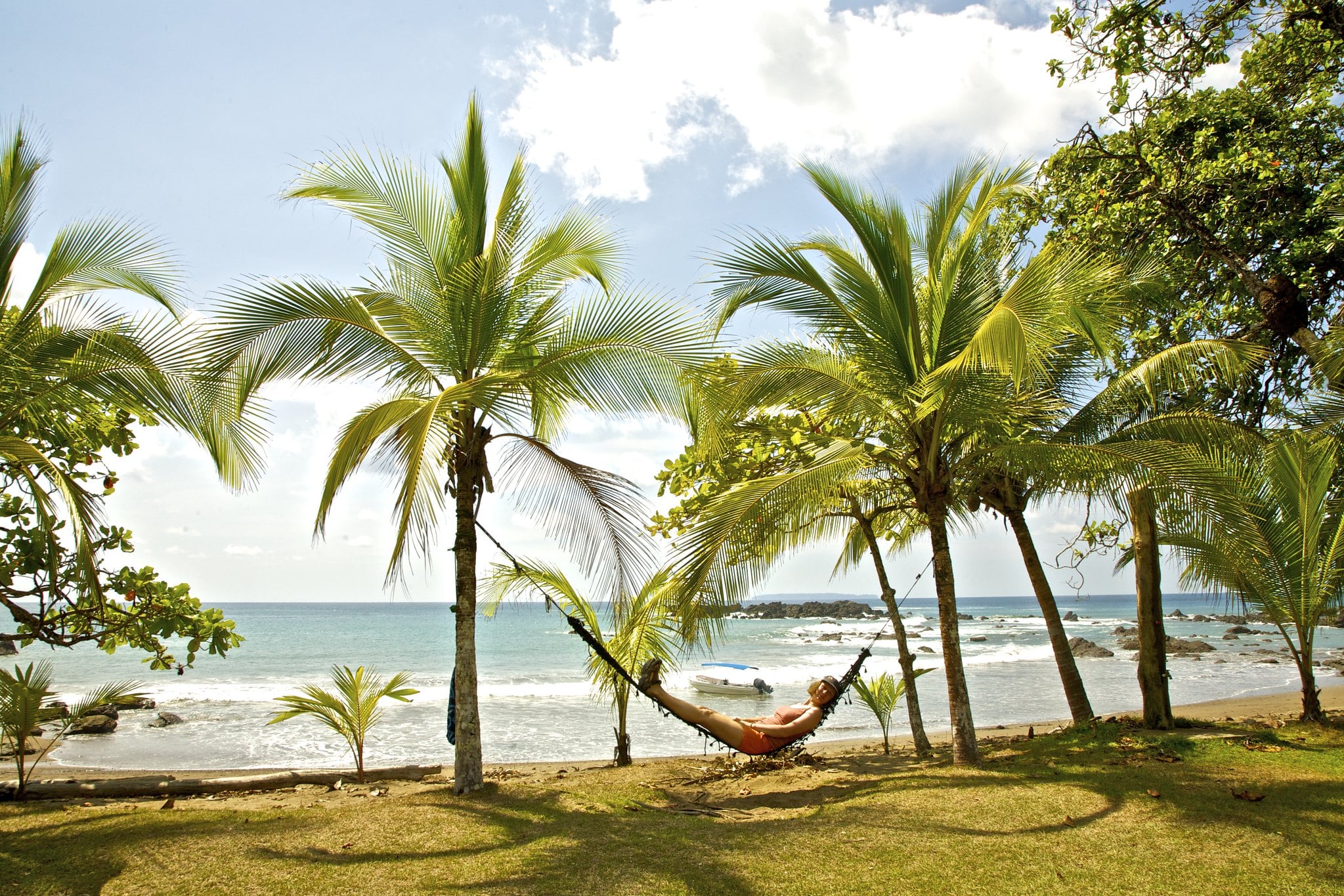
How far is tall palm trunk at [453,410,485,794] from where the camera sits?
5.50 meters

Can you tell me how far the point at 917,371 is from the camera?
6.03 m

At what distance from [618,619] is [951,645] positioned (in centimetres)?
262

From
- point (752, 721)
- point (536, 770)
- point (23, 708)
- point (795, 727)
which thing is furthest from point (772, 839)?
point (23, 708)

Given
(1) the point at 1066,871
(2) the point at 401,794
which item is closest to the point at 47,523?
(2) the point at 401,794

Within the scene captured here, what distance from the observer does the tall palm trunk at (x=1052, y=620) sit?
813 cm

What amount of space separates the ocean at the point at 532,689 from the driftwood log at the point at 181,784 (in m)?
2.26

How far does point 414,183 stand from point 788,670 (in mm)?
20832

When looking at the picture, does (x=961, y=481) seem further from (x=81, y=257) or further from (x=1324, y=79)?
(x=81, y=257)

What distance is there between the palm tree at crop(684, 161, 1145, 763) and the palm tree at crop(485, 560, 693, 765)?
1981mm

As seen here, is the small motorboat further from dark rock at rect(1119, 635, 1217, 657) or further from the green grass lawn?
dark rock at rect(1119, 635, 1217, 657)

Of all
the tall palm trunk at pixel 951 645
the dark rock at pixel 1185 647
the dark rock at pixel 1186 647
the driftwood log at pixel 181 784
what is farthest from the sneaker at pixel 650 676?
the dark rock at pixel 1186 647

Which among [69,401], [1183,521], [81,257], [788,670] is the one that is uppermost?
[81,257]

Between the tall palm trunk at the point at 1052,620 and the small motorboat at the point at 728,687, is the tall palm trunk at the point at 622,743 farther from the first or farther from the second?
the small motorboat at the point at 728,687

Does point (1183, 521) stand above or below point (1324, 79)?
below
